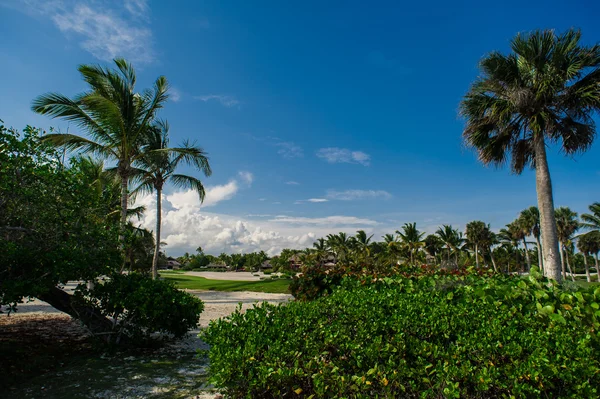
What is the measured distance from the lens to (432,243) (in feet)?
202

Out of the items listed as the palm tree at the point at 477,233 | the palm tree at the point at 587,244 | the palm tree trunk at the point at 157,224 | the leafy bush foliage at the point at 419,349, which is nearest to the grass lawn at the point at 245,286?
the palm tree trunk at the point at 157,224

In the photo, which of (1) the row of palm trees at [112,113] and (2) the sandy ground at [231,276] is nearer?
(1) the row of palm trees at [112,113]

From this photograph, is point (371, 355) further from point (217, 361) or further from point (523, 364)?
point (217, 361)

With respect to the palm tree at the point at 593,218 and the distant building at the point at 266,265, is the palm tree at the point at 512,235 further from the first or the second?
the distant building at the point at 266,265

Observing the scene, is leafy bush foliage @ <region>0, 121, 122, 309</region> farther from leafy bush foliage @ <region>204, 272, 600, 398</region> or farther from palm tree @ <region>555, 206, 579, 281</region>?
palm tree @ <region>555, 206, 579, 281</region>

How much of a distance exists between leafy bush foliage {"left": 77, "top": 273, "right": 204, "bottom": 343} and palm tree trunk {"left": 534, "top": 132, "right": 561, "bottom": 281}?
453 inches

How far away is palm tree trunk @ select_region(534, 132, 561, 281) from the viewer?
1109 cm

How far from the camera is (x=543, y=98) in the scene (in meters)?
11.8

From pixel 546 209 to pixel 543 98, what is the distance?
4022 mm

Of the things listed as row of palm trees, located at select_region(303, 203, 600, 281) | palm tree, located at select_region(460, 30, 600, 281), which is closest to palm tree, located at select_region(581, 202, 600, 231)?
row of palm trees, located at select_region(303, 203, 600, 281)

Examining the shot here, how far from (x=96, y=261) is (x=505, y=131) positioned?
47.4 feet

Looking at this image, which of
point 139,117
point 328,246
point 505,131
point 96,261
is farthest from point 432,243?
point 96,261

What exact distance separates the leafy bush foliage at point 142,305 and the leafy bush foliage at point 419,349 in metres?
2.85

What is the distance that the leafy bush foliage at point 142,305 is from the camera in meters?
6.12
